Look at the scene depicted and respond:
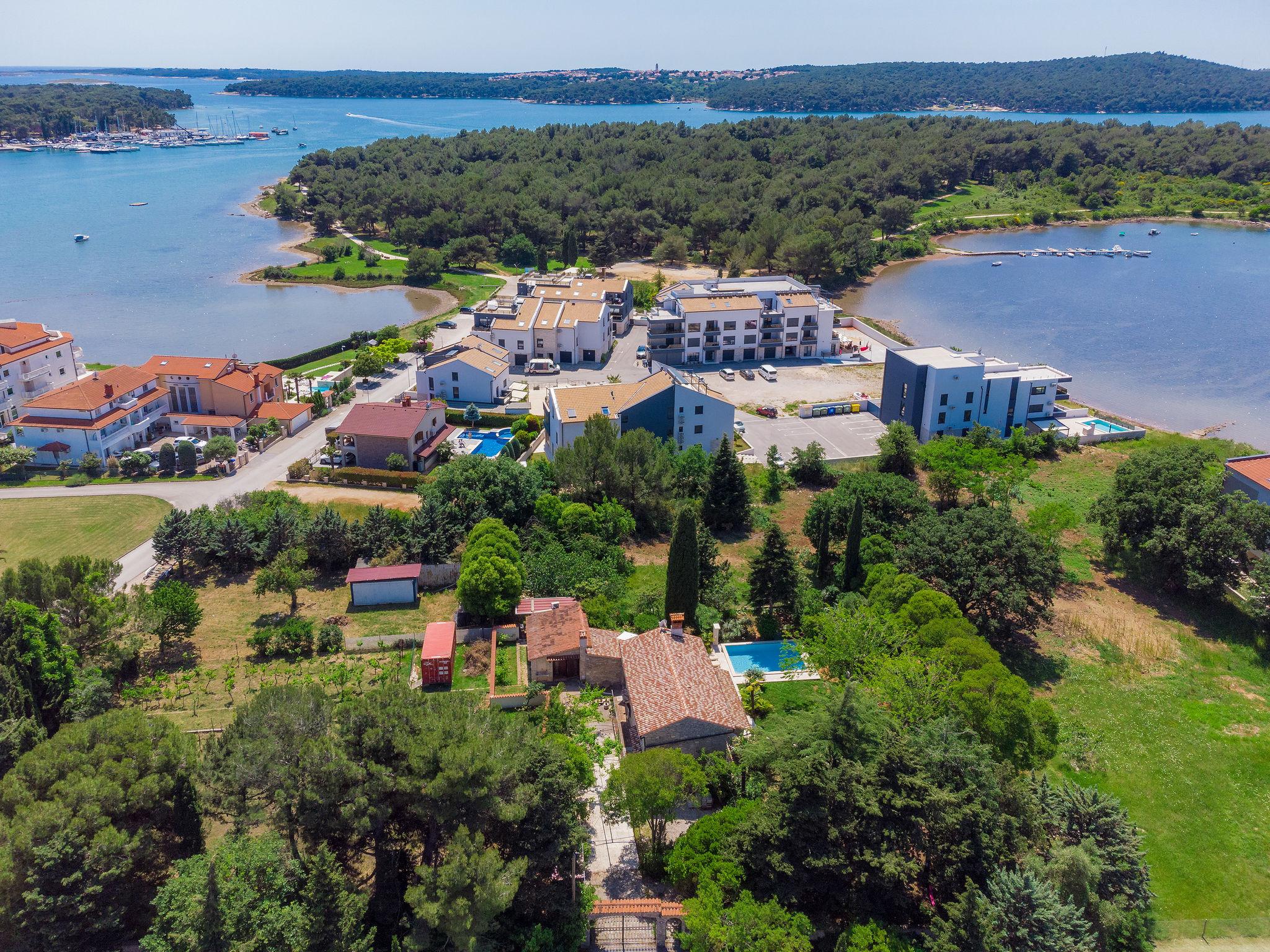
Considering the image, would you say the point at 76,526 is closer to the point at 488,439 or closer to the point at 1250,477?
the point at 488,439

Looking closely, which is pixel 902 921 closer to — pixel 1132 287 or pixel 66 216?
pixel 1132 287

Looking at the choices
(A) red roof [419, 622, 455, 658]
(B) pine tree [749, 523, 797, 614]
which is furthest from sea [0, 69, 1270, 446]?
A: (A) red roof [419, 622, 455, 658]

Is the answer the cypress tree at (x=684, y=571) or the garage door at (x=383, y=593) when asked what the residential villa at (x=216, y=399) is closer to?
the garage door at (x=383, y=593)

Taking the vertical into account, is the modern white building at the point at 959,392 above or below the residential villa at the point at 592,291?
below

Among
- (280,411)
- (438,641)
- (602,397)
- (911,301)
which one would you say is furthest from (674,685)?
(911,301)

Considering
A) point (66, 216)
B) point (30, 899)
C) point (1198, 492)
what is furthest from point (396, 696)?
point (66, 216)

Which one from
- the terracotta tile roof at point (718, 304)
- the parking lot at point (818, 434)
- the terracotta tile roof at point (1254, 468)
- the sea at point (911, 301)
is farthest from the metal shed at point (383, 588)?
the sea at point (911, 301)

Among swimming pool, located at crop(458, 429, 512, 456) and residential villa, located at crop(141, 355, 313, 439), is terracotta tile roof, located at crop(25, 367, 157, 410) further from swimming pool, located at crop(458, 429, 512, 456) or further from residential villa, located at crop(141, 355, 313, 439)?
swimming pool, located at crop(458, 429, 512, 456)
